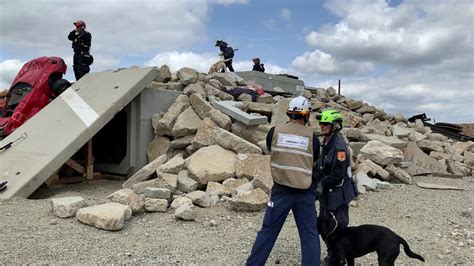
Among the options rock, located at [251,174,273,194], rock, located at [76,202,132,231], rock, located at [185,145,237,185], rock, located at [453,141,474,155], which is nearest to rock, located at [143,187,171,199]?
rock, located at [76,202,132,231]

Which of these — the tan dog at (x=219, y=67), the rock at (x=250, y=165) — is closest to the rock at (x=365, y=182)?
the rock at (x=250, y=165)

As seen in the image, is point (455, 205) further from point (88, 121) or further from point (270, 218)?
point (88, 121)

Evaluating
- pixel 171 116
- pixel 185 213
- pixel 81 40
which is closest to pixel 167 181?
pixel 185 213

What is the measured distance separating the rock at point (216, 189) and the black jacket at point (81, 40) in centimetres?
519

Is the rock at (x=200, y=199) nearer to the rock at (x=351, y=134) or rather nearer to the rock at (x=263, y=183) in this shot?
the rock at (x=263, y=183)

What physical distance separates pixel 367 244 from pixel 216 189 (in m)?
2.92

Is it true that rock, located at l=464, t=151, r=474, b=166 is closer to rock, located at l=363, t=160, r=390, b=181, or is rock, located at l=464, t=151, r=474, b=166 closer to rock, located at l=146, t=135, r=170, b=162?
rock, located at l=363, t=160, r=390, b=181

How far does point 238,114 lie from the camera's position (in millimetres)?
7734

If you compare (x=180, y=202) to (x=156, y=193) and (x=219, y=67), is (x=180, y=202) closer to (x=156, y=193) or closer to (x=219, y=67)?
(x=156, y=193)

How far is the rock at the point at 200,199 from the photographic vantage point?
19.5 ft

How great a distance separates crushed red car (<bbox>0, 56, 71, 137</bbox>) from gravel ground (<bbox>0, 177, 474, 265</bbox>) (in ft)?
8.43

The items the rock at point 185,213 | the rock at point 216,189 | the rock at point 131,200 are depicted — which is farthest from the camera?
the rock at point 216,189

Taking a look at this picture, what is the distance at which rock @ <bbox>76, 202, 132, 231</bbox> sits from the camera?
4.98 m

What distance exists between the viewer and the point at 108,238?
4.81 meters
